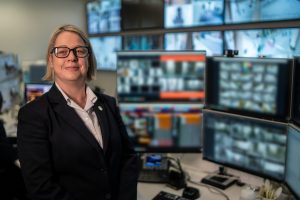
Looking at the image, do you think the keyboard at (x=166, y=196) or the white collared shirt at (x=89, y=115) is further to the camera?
the keyboard at (x=166, y=196)

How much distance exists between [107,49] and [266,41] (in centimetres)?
253

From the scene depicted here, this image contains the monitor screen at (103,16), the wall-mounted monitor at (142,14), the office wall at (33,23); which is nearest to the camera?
the wall-mounted monitor at (142,14)

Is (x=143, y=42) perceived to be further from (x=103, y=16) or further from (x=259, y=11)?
(x=259, y=11)

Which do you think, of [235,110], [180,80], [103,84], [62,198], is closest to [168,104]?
[180,80]

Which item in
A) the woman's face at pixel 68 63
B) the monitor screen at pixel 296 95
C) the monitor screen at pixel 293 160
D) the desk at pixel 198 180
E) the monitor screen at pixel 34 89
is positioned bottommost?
the desk at pixel 198 180

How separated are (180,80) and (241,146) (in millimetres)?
484

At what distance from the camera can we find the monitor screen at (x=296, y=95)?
1422mm

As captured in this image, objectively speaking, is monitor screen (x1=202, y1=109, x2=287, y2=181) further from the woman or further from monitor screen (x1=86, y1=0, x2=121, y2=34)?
monitor screen (x1=86, y1=0, x2=121, y2=34)

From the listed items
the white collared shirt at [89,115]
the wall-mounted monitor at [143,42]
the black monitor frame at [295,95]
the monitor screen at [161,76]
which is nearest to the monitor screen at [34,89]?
the monitor screen at [161,76]

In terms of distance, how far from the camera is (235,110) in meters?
1.72

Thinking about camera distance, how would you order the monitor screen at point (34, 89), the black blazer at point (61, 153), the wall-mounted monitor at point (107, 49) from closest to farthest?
the black blazer at point (61, 153) → the monitor screen at point (34, 89) → the wall-mounted monitor at point (107, 49)

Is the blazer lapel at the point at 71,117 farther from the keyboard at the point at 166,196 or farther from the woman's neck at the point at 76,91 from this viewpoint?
the keyboard at the point at 166,196

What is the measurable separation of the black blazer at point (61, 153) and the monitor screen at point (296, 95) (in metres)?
0.81

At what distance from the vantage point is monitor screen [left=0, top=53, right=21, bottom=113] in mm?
3086
